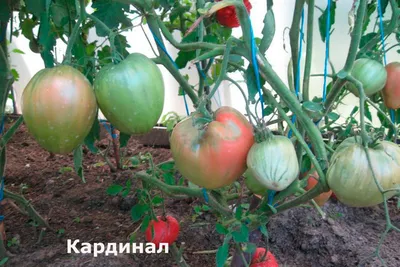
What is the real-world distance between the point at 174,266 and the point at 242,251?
38 cm

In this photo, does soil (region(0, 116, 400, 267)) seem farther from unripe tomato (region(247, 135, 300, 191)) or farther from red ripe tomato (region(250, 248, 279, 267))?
unripe tomato (region(247, 135, 300, 191))

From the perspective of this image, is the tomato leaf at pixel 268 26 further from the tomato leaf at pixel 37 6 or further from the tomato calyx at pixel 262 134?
the tomato leaf at pixel 37 6

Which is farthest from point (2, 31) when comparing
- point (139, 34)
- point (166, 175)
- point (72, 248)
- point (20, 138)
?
point (20, 138)

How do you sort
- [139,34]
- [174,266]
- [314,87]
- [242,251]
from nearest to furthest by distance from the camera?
[242,251]
[174,266]
[314,87]
[139,34]

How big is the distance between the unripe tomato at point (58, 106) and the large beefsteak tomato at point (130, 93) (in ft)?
0.08

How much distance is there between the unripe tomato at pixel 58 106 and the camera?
0.56 metres

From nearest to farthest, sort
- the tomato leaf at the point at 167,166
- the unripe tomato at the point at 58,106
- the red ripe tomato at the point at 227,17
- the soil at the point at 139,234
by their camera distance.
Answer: the unripe tomato at the point at 58,106, the red ripe tomato at the point at 227,17, the tomato leaf at the point at 167,166, the soil at the point at 139,234

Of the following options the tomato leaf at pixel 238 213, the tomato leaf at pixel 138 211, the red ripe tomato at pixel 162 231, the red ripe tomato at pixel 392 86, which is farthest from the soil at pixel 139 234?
the red ripe tomato at pixel 392 86

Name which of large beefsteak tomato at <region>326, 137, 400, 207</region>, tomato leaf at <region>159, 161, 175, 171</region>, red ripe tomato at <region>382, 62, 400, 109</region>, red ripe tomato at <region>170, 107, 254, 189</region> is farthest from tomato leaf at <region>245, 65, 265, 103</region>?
tomato leaf at <region>159, 161, 175, 171</region>

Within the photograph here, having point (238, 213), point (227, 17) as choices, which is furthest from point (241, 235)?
point (227, 17)

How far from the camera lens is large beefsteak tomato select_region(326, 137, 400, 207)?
577mm

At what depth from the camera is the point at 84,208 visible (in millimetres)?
1642

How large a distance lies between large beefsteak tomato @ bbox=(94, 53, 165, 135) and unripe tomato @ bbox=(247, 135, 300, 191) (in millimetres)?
148

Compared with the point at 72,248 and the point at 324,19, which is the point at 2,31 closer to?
the point at 72,248
